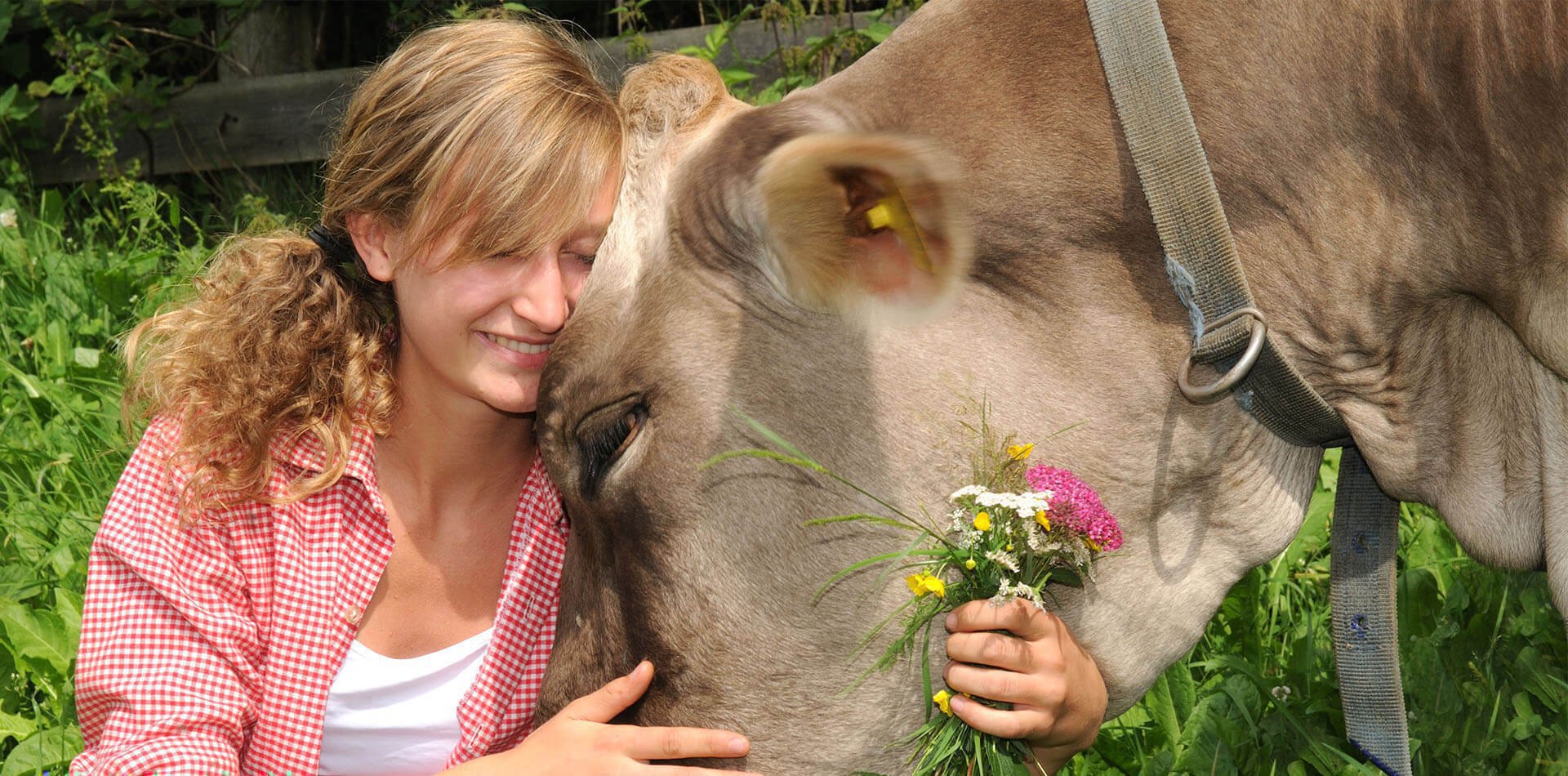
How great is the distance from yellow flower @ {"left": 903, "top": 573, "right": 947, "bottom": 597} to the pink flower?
19 centimetres

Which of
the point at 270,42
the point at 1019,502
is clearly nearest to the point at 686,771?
the point at 1019,502

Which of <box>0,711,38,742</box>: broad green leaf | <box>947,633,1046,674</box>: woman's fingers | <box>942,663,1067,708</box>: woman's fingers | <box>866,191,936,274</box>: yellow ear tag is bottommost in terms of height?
<box>0,711,38,742</box>: broad green leaf

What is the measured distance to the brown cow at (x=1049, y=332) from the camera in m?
2.12

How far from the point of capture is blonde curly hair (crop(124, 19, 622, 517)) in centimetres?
264

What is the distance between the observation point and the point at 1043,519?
2.16 meters

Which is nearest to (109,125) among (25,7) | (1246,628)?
(25,7)

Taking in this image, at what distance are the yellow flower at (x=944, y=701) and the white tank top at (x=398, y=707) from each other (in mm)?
1026

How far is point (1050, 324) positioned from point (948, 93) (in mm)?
371

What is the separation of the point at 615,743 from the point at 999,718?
60 cm

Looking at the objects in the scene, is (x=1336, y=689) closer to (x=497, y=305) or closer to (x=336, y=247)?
(x=497, y=305)

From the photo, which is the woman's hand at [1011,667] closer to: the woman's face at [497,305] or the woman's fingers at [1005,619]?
the woman's fingers at [1005,619]

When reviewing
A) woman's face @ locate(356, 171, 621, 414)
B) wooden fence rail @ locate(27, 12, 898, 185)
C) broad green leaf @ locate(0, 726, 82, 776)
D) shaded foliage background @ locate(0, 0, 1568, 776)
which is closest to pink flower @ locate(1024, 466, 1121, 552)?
woman's face @ locate(356, 171, 621, 414)

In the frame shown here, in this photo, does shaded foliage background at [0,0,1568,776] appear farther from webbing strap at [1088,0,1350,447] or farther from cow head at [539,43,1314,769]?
webbing strap at [1088,0,1350,447]

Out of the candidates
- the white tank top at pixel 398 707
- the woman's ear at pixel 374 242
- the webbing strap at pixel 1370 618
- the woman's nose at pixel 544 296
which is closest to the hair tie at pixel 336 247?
the woman's ear at pixel 374 242
